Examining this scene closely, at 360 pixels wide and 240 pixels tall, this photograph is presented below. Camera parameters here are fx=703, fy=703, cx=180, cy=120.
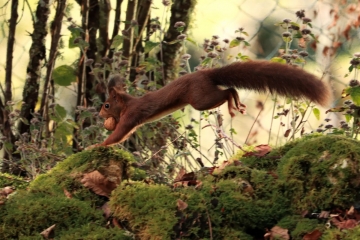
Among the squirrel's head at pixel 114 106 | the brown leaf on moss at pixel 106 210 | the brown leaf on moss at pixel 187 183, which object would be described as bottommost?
the brown leaf on moss at pixel 106 210

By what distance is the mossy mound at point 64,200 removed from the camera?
6.66 ft

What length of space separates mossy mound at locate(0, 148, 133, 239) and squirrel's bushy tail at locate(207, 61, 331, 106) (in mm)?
432

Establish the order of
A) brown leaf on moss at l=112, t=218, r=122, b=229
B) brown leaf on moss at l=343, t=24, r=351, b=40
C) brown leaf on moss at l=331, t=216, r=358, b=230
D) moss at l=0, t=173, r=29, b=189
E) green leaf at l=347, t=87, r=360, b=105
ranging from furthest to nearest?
brown leaf on moss at l=343, t=24, r=351, b=40 < green leaf at l=347, t=87, r=360, b=105 < moss at l=0, t=173, r=29, b=189 < brown leaf on moss at l=112, t=218, r=122, b=229 < brown leaf on moss at l=331, t=216, r=358, b=230

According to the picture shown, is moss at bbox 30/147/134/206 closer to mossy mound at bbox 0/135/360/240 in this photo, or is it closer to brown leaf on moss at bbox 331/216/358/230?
mossy mound at bbox 0/135/360/240

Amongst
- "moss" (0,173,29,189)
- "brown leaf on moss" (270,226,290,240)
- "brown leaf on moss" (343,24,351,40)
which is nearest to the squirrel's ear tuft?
"moss" (0,173,29,189)

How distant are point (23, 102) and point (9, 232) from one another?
6.50 feet

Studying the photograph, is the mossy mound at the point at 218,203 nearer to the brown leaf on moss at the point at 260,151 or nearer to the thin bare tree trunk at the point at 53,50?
the brown leaf on moss at the point at 260,151

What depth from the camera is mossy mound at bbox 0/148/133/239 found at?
2031mm

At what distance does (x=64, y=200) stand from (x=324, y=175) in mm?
767

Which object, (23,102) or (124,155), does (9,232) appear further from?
(23,102)

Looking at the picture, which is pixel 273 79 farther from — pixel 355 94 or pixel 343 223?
pixel 343 223

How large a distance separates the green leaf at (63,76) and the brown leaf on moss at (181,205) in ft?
7.03

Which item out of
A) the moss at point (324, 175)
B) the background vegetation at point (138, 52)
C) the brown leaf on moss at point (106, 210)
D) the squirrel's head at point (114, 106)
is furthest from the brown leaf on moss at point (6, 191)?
the background vegetation at point (138, 52)

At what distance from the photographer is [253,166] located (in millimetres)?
2307
